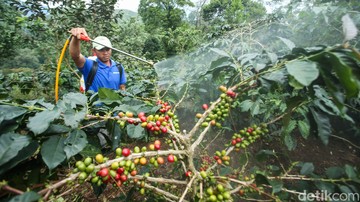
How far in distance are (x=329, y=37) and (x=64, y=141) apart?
2.79 meters

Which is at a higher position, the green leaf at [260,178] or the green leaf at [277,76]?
the green leaf at [277,76]

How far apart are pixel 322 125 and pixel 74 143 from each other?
98 centimetres

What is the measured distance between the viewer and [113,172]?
0.70 m

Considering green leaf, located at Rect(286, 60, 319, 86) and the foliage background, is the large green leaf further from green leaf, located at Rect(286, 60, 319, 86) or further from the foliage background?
green leaf, located at Rect(286, 60, 319, 86)

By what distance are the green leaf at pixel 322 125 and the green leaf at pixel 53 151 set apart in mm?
974

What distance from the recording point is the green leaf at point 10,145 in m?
0.60

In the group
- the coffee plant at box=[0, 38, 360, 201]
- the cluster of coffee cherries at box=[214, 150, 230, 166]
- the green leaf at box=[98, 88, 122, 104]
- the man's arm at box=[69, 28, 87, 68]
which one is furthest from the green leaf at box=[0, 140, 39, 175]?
the man's arm at box=[69, 28, 87, 68]

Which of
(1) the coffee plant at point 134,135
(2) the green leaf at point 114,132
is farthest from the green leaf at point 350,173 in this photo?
(2) the green leaf at point 114,132

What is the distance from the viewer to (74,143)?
2.42 feet

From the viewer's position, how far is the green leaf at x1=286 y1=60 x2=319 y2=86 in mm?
650

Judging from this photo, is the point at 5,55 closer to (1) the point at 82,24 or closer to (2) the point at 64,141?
(1) the point at 82,24

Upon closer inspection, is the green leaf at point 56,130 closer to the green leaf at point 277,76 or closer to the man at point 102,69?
the green leaf at point 277,76

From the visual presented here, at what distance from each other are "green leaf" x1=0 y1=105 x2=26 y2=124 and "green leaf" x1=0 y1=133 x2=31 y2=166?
93 mm

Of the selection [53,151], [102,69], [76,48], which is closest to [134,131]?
[53,151]
